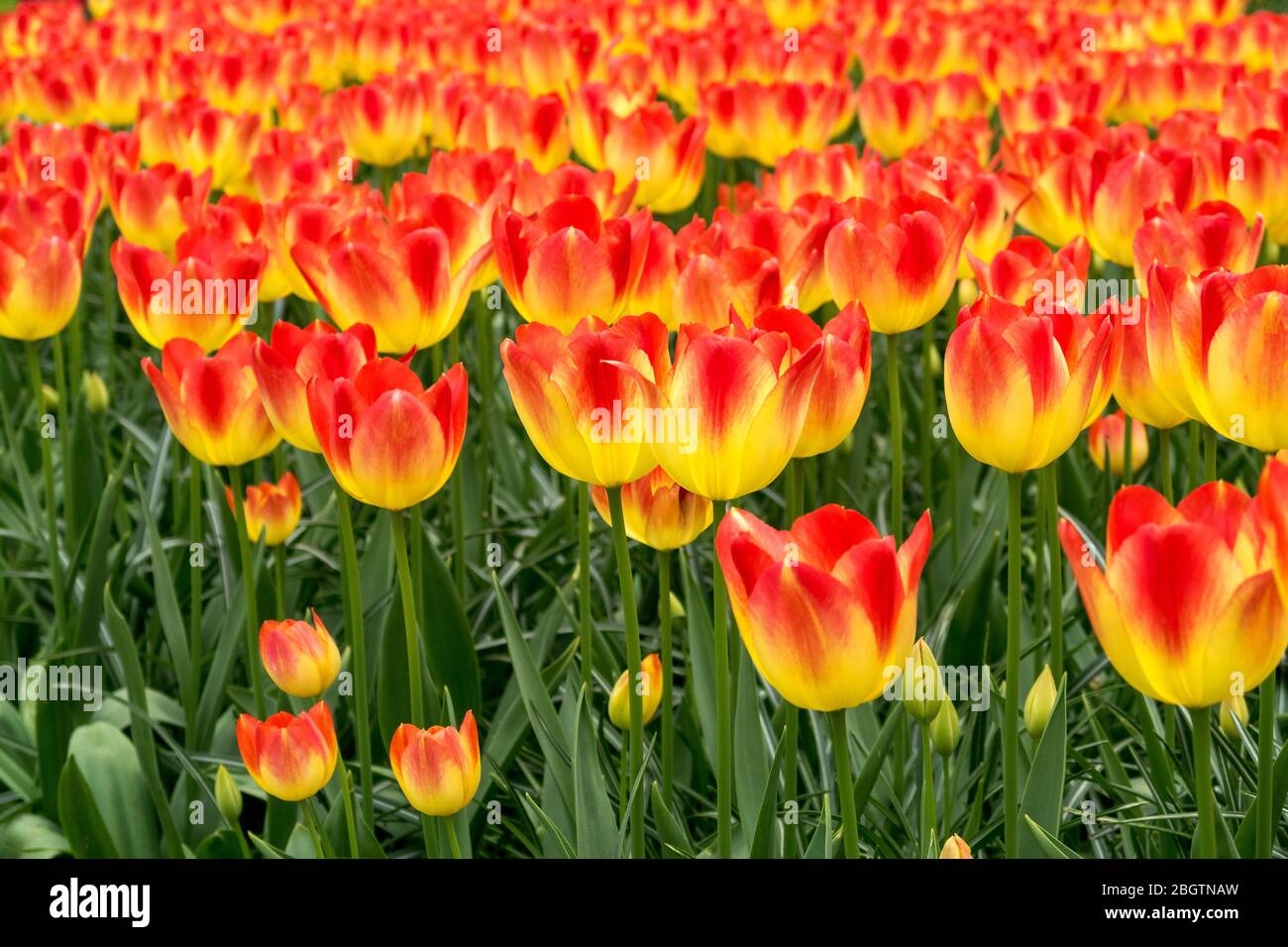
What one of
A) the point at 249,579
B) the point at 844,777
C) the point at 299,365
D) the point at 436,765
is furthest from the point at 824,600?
the point at 249,579

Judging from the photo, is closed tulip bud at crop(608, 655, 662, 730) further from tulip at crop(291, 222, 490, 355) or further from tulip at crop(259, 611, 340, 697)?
tulip at crop(291, 222, 490, 355)

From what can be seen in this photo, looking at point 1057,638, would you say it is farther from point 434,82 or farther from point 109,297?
point 109,297

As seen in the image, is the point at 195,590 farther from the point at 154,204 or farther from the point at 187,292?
the point at 154,204

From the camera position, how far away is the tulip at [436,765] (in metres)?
1.68

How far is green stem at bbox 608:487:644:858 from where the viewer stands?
181 centimetres

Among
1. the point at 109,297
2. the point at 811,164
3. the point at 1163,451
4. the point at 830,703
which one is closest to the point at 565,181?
the point at 811,164

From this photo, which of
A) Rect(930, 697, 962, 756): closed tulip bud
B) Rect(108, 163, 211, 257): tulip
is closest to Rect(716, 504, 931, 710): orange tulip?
Rect(930, 697, 962, 756): closed tulip bud

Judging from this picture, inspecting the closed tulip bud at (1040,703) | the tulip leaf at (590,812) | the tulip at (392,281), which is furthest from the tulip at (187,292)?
the closed tulip bud at (1040,703)

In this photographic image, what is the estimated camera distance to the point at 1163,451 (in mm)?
2258

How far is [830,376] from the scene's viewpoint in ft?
6.05

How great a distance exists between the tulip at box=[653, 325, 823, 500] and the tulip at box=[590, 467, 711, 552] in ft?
0.70

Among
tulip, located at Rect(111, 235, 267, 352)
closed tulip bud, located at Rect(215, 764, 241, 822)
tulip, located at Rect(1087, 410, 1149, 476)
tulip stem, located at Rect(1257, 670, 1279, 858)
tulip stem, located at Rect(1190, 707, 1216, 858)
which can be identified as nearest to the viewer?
tulip stem, located at Rect(1190, 707, 1216, 858)

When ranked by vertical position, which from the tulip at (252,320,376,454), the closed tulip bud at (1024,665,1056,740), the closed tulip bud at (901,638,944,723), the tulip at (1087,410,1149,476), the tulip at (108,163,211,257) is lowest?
the closed tulip bud at (1024,665,1056,740)

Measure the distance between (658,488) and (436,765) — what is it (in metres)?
0.47
